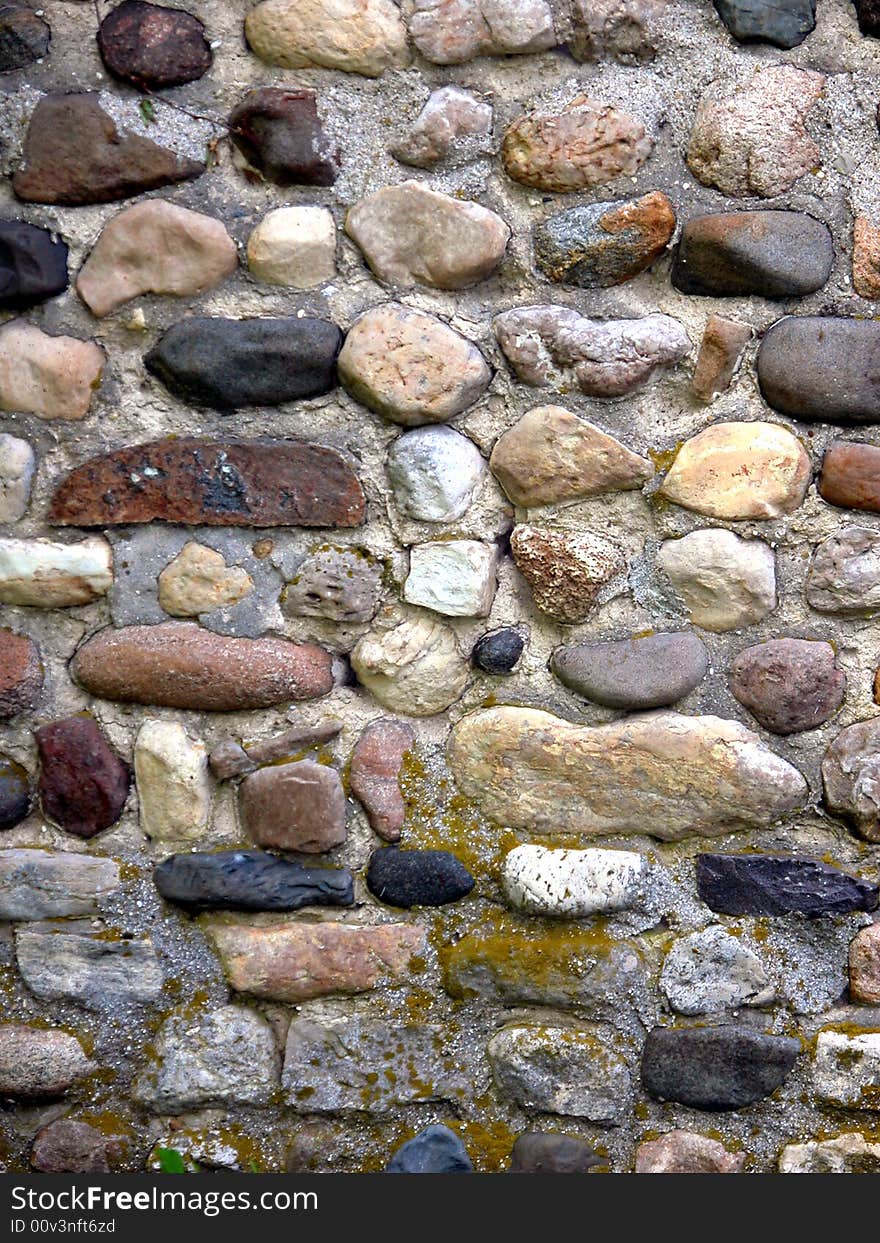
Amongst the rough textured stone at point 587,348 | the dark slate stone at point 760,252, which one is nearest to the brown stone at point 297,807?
the rough textured stone at point 587,348

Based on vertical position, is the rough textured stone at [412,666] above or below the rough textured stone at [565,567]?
below

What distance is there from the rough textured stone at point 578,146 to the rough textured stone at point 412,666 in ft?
1.85

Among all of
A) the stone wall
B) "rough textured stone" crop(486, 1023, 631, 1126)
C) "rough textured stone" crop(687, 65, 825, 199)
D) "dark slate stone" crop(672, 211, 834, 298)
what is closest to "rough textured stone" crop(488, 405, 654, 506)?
the stone wall

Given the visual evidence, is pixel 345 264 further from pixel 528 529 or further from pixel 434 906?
Result: pixel 434 906

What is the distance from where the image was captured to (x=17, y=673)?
4.29 feet

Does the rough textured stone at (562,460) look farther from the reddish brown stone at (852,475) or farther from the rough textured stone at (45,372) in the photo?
the rough textured stone at (45,372)

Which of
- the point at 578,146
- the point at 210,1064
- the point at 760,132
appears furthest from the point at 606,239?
the point at 210,1064

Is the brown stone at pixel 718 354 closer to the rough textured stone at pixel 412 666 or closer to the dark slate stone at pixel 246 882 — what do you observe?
the rough textured stone at pixel 412 666

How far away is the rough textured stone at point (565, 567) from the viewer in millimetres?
1288

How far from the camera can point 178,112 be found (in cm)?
128

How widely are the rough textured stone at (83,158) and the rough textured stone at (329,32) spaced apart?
180 millimetres

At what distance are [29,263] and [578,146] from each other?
68 centimetres

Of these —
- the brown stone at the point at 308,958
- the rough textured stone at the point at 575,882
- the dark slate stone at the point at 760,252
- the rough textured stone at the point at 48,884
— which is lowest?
the brown stone at the point at 308,958

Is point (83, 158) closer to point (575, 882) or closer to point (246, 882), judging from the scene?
point (246, 882)
